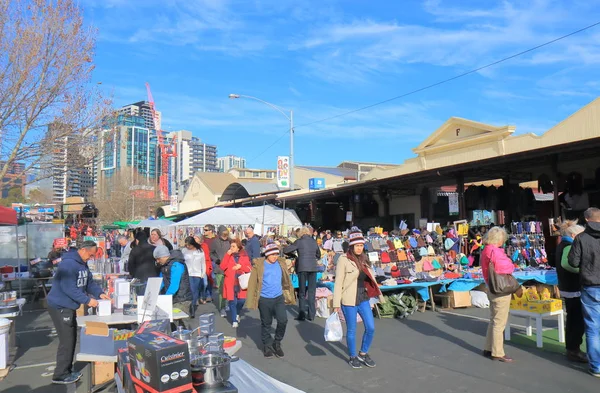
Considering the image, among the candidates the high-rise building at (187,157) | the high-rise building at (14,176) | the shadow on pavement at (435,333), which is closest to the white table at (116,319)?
the shadow on pavement at (435,333)

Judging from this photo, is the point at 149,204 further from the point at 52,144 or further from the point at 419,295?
the point at 419,295

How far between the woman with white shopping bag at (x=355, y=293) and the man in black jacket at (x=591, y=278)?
2.43 metres

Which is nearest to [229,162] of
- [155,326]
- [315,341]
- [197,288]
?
[197,288]

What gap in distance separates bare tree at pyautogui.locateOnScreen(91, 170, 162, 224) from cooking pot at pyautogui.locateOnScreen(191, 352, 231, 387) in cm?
5686

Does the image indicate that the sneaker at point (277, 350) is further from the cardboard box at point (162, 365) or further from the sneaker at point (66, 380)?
the cardboard box at point (162, 365)

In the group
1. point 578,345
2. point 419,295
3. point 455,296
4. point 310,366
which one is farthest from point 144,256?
point 578,345

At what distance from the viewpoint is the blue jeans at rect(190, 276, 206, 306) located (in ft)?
36.4

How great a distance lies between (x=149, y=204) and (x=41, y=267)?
2059 inches

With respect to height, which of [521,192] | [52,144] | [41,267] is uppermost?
[52,144]

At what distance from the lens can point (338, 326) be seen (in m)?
6.25

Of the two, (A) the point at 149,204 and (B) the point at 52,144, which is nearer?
(B) the point at 52,144

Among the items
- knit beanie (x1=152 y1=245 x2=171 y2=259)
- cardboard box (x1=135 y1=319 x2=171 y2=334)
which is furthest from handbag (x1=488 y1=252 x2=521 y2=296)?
knit beanie (x1=152 y1=245 x2=171 y2=259)

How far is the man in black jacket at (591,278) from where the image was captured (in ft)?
18.4

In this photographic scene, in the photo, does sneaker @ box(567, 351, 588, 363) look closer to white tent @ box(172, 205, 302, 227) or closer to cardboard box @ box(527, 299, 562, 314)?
cardboard box @ box(527, 299, 562, 314)
